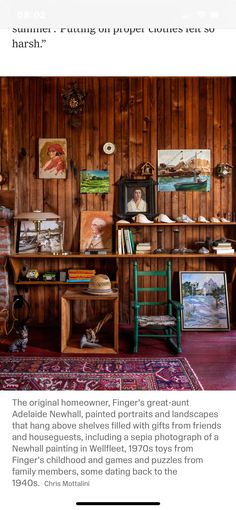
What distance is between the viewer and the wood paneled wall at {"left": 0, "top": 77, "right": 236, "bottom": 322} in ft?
12.9

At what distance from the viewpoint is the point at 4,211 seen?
3635mm

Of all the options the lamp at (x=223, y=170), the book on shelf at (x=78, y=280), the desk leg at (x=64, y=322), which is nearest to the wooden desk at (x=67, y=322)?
the desk leg at (x=64, y=322)

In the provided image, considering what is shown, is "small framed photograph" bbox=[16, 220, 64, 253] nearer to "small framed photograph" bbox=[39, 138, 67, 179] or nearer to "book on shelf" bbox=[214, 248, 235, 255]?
"small framed photograph" bbox=[39, 138, 67, 179]

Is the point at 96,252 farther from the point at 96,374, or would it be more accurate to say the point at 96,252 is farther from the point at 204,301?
the point at 96,374

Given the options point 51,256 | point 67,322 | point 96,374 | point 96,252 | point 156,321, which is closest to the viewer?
point 96,374

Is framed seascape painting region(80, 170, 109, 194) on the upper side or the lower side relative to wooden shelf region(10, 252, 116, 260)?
upper

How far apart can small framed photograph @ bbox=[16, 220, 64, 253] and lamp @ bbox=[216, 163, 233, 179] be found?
1705mm

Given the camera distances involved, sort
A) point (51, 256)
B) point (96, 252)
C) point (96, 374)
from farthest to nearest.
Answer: point (96, 252) → point (51, 256) → point (96, 374)

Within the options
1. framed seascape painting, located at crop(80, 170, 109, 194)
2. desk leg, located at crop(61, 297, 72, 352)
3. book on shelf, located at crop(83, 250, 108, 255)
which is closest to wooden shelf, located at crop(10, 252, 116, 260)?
book on shelf, located at crop(83, 250, 108, 255)

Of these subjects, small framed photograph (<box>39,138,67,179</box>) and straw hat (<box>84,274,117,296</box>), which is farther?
small framed photograph (<box>39,138,67,179</box>)

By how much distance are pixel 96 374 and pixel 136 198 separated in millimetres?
1953

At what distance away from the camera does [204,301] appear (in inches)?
153

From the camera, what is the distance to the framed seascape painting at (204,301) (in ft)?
12.5

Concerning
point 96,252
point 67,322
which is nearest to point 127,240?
point 96,252
